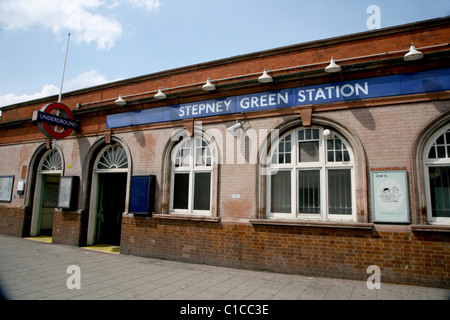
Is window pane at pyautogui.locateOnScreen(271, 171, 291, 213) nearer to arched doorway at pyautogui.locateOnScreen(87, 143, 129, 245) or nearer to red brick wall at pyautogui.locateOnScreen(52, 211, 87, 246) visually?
arched doorway at pyautogui.locateOnScreen(87, 143, 129, 245)

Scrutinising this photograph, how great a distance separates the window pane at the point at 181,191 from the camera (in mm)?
8609

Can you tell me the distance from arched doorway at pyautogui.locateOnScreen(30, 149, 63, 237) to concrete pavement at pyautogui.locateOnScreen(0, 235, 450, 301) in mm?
4341

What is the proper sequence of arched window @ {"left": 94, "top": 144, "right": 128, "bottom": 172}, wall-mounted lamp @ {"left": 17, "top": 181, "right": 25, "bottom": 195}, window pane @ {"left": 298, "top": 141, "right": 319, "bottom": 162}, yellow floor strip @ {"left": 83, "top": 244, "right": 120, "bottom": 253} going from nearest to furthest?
window pane @ {"left": 298, "top": 141, "right": 319, "bottom": 162} → yellow floor strip @ {"left": 83, "top": 244, "right": 120, "bottom": 253} → arched window @ {"left": 94, "top": 144, "right": 128, "bottom": 172} → wall-mounted lamp @ {"left": 17, "top": 181, "right": 25, "bottom": 195}

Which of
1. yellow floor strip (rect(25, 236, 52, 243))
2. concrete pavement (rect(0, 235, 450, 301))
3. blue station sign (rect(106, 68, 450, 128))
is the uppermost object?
blue station sign (rect(106, 68, 450, 128))

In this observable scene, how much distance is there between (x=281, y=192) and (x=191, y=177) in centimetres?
269

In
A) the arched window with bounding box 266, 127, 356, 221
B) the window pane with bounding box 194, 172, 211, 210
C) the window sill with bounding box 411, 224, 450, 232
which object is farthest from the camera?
the window pane with bounding box 194, 172, 211, 210

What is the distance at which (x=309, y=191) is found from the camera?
23.3ft

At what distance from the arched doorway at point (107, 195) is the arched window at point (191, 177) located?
6.71 ft

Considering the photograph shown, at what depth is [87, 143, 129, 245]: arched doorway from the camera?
10.2 meters

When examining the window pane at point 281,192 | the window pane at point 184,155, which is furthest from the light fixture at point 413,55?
the window pane at point 184,155

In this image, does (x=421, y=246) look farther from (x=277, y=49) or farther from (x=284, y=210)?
(x=277, y=49)

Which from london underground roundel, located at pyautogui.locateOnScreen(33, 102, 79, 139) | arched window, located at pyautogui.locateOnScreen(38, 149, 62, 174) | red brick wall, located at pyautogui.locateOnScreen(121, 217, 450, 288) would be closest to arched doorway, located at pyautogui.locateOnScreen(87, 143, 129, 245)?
london underground roundel, located at pyautogui.locateOnScreen(33, 102, 79, 139)

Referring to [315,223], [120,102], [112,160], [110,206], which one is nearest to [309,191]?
[315,223]
